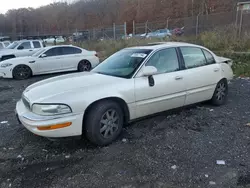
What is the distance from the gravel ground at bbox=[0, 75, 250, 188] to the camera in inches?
107

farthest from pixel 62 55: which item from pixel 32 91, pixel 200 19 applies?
pixel 200 19

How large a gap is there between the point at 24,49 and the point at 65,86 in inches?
435

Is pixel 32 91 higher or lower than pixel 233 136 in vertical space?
higher

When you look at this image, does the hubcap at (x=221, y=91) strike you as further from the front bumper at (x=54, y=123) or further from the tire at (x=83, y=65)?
the tire at (x=83, y=65)

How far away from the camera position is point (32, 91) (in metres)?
3.62

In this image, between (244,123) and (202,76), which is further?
(202,76)

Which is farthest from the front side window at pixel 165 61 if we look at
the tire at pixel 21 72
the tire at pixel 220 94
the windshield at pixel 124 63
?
the tire at pixel 21 72

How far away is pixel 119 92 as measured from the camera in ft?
11.6

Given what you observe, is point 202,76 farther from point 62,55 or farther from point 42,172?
point 62,55

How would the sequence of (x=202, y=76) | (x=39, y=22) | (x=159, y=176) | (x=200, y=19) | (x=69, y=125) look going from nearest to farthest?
(x=159, y=176) < (x=69, y=125) < (x=202, y=76) < (x=200, y=19) < (x=39, y=22)

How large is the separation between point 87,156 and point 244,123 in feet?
9.86

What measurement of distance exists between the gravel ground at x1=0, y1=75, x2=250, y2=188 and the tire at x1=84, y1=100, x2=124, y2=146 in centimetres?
15

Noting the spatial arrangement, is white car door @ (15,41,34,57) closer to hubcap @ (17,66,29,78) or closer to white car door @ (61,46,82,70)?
hubcap @ (17,66,29,78)

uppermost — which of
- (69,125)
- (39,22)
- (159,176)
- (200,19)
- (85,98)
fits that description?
(39,22)
